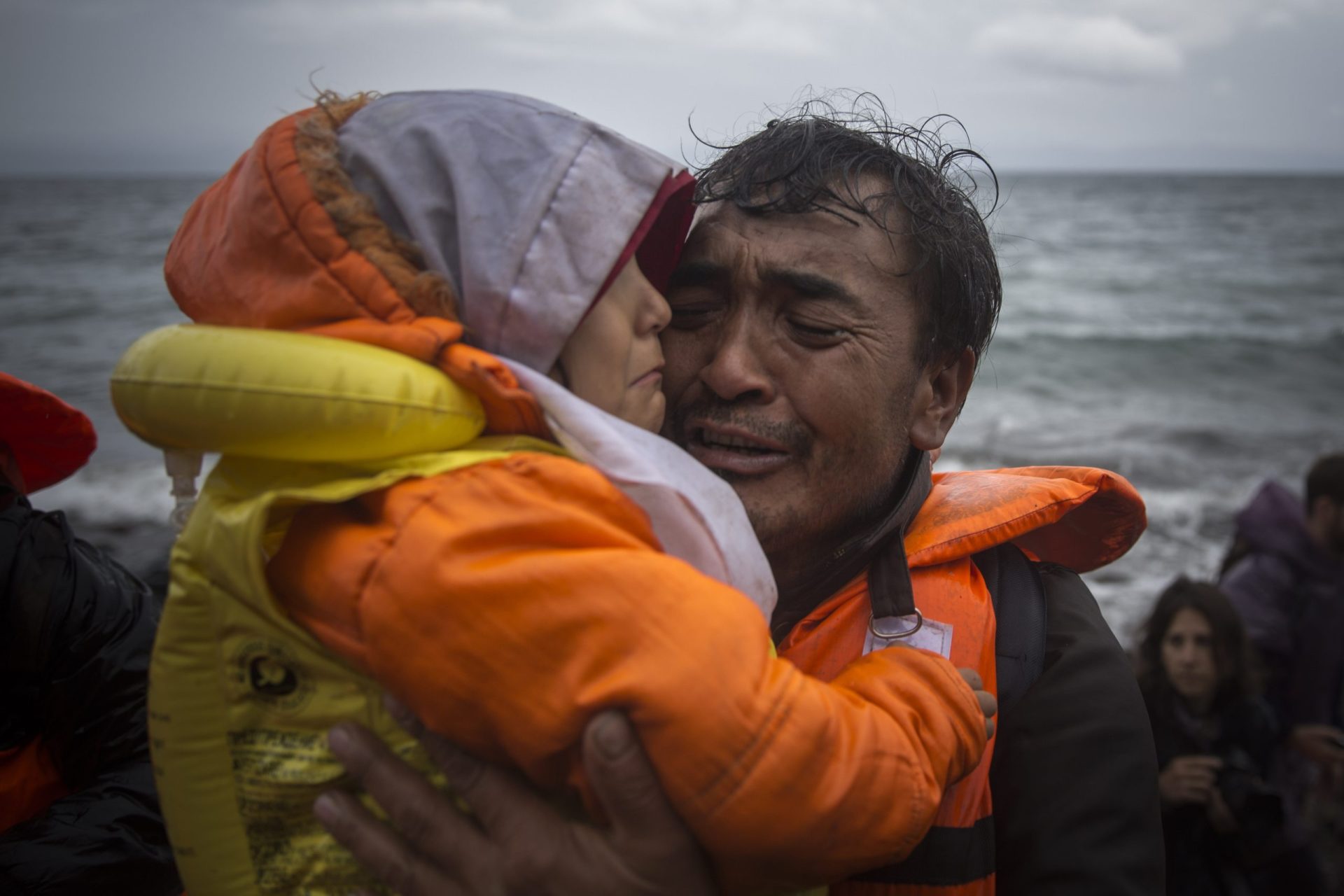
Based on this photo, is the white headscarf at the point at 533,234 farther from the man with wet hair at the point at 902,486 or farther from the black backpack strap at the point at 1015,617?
the black backpack strap at the point at 1015,617

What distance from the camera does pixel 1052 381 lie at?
1880 centimetres

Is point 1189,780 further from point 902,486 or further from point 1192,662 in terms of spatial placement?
point 902,486

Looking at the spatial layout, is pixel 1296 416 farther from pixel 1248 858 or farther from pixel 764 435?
pixel 764 435

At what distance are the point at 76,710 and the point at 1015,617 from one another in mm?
2232

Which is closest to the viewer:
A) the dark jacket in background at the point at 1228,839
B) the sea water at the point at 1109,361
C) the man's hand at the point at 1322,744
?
the dark jacket in background at the point at 1228,839

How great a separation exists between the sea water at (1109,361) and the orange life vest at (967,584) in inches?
39.0

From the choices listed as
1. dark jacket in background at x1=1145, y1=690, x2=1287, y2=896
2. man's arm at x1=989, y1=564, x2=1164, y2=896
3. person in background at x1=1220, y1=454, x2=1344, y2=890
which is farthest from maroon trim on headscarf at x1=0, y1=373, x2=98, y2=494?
person in background at x1=1220, y1=454, x2=1344, y2=890

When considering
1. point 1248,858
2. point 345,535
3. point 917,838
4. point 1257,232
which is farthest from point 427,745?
point 1257,232

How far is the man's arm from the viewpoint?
1.87 meters

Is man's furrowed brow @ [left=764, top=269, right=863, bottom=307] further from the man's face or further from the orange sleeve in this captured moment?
the orange sleeve

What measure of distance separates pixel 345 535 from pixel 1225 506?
39.7 feet

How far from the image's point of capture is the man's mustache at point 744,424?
2113 mm

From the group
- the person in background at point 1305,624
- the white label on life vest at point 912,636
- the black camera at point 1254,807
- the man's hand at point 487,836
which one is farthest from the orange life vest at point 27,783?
the person in background at point 1305,624

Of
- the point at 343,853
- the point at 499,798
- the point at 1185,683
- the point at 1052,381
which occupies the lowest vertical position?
the point at 1052,381
